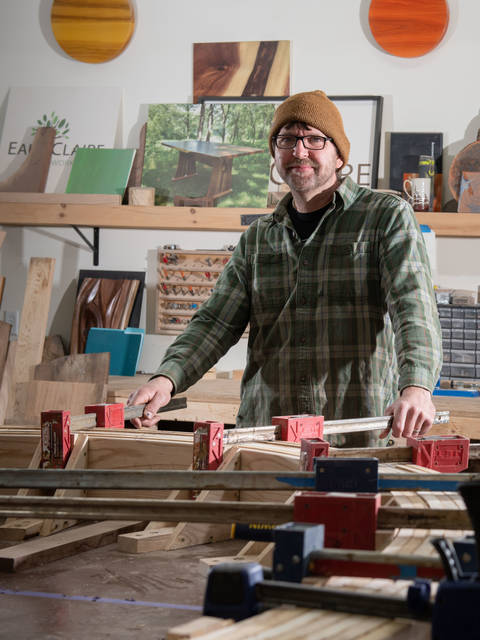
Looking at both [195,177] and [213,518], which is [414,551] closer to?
[213,518]

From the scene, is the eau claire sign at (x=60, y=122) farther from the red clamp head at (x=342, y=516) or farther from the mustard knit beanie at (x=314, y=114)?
the red clamp head at (x=342, y=516)

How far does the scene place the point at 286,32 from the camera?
4438 mm

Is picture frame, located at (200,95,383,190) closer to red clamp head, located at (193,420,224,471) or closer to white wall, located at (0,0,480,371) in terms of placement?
white wall, located at (0,0,480,371)

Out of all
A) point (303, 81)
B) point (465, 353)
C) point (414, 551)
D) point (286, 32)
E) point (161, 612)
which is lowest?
point (161, 612)

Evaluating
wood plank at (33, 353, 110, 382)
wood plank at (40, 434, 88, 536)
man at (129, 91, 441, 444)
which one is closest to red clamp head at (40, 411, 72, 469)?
wood plank at (40, 434, 88, 536)

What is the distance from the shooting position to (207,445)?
1610 mm

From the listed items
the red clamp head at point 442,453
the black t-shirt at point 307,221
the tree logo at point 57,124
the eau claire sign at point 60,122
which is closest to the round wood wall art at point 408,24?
the eau claire sign at point 60,122

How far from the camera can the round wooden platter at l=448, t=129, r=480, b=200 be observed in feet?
13.4

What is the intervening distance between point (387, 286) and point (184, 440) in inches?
29.5

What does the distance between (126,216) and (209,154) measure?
59 centimetres

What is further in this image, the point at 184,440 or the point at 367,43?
the point at 367,43

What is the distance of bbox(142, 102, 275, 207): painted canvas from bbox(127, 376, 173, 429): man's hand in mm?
2338

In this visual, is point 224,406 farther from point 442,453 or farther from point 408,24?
point 408,24

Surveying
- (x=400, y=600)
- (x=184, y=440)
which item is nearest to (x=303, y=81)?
(x=184, y=440)
